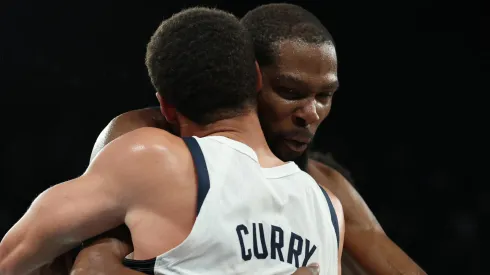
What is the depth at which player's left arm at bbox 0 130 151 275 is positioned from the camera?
911 millimetres

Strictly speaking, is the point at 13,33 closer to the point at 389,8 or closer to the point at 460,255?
the point at 389,8

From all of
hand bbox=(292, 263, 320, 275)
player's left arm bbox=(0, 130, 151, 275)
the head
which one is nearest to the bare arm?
player's left arm bbox=(0, 130, 151, 275)

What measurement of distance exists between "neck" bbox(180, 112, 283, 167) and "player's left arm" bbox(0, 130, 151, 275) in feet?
0.41

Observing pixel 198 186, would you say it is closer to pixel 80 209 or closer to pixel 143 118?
pixel 80 209

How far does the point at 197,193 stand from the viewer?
0.92 m

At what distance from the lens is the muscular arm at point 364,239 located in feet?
5.05

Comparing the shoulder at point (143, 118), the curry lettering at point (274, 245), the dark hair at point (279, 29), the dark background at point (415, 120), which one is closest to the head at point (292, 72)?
the dark hair at point (279, 29)

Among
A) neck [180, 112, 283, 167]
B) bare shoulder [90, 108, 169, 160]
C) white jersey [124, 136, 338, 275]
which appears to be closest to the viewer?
white jersey [124, 136, 338, 275]

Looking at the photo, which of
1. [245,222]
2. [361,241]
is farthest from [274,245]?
[361,241]

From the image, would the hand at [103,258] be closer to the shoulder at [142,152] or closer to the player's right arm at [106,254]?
the player's right arm at [106,254]

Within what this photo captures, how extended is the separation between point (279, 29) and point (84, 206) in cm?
54

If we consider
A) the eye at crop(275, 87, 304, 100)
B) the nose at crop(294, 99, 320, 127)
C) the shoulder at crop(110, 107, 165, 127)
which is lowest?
the nose at crop(294, 99, 320, 127)

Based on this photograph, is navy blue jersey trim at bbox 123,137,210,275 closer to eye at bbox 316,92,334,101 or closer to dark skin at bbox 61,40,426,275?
dark skin at bbox 61,40,426,275

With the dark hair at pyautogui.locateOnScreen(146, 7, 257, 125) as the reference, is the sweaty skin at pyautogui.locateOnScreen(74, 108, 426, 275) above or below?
below
